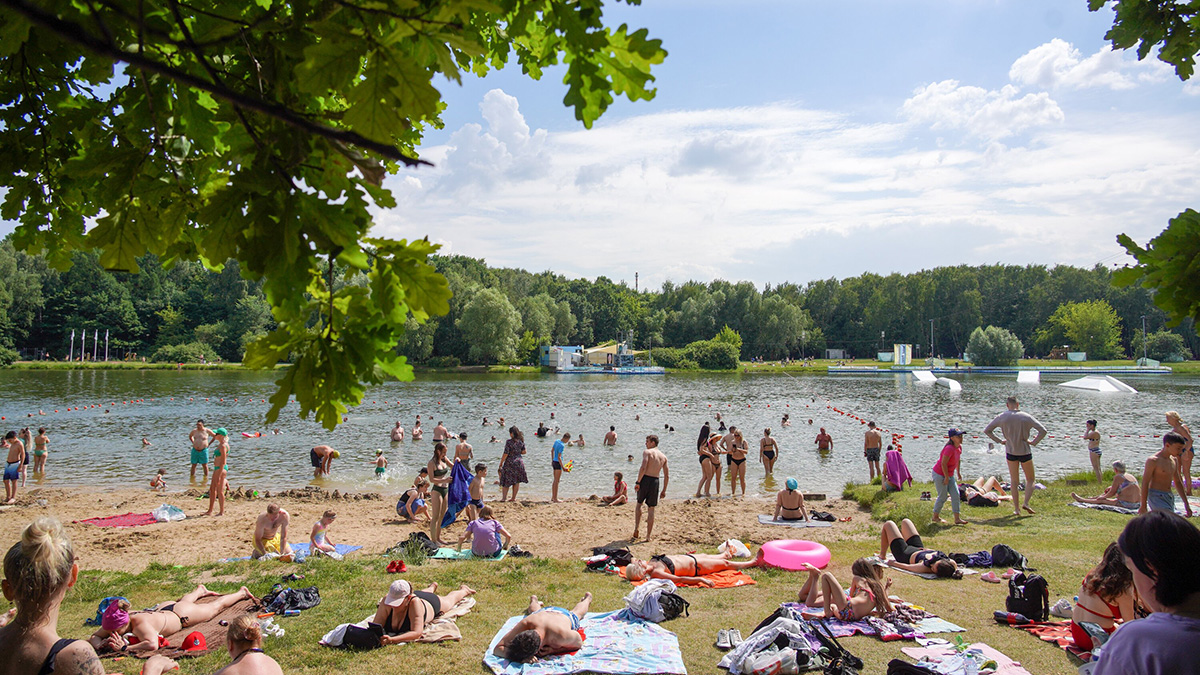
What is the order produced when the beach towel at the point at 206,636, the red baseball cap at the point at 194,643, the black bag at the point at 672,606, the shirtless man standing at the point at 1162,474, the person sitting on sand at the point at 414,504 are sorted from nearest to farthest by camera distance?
1. the beach towel at the point at 206,636
2. the red baseball cap at the point at 194,643
3. the black bag at the point at 672,606
4. the shirtless man standing at the point at 1162,474
5. the person sitting on sand at the point at 414,504

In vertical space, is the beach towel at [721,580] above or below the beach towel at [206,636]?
above

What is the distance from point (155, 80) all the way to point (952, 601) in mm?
8629

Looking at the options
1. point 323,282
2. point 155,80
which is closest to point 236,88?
point 155,80

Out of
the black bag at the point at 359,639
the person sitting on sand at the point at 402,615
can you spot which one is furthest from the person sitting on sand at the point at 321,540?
the black bag at the point at 359,639

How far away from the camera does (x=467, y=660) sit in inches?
246

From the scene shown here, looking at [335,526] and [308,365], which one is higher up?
[308,365]

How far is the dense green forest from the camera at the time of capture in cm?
7369

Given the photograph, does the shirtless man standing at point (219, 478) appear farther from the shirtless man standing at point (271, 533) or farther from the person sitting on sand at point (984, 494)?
the person sitting on sand at point (984, 494)

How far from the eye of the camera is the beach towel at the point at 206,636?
248 inches

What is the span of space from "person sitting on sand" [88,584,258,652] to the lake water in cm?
315

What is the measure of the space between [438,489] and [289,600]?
3.85 m

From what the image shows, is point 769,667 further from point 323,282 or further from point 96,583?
point 96,583

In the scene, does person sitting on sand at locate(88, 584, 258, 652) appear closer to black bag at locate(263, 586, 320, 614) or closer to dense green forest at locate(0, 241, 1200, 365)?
black bag at locate(263, 586, 320, 614)

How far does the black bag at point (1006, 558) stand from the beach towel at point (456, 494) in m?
8.33
